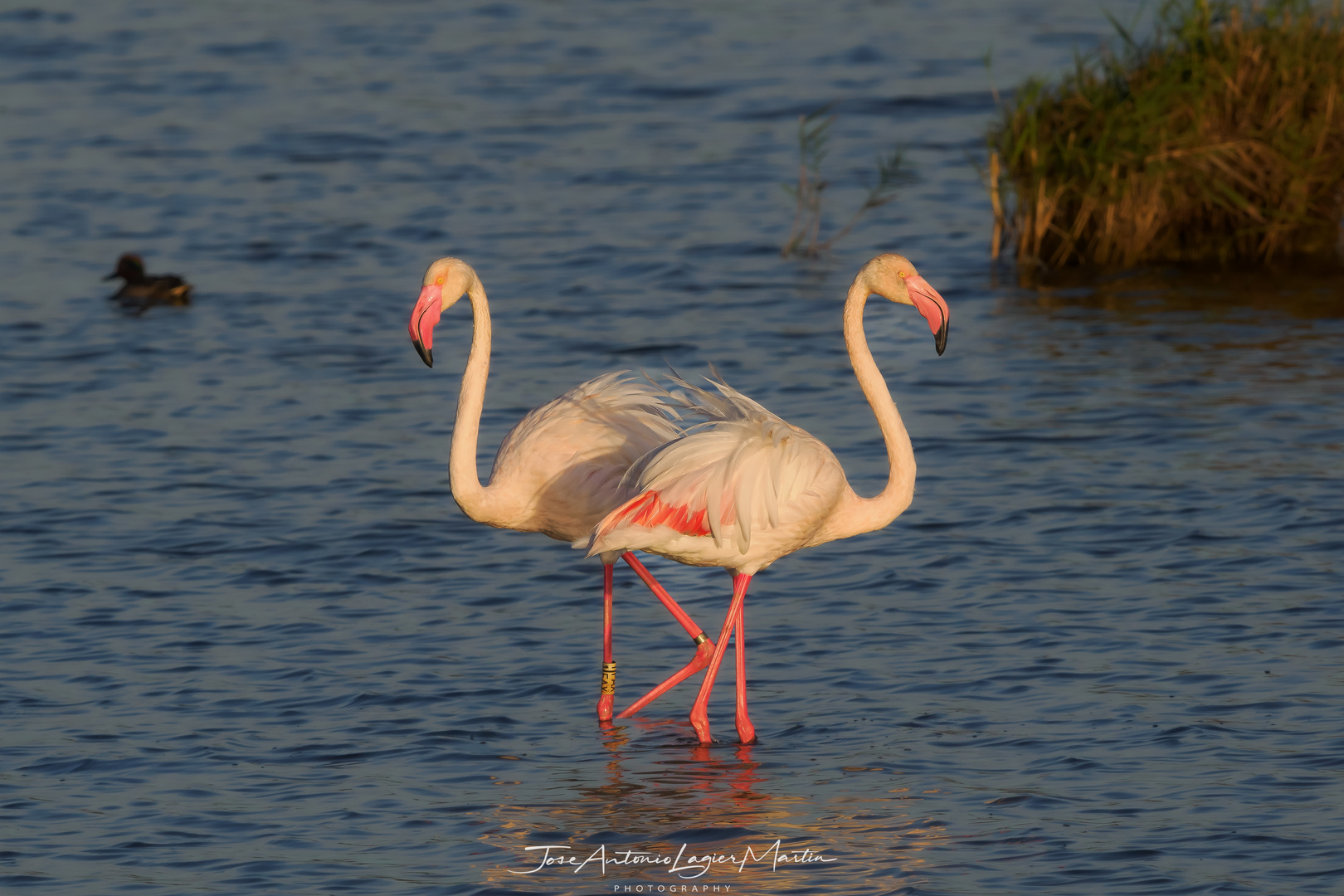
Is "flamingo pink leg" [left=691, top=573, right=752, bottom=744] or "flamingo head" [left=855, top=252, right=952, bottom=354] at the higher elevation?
"flamingo head" [left=855, top=252, right=952, bottom=354]

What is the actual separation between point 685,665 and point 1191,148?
→ 7804 millimetres

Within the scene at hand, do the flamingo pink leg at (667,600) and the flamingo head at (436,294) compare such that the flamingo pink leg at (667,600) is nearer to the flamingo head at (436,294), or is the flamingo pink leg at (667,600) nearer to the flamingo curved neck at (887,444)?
the flamingo curved neck at (887,444)

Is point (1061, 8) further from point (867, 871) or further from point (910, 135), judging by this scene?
point (867, 871)

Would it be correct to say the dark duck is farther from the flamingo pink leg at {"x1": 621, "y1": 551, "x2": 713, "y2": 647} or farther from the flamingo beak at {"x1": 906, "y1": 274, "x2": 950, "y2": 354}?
the flamingo beak at {"x1": 906, "y1": 274, "x2": 950, "y2": 354}

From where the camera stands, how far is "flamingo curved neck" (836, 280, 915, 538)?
7.60 metres

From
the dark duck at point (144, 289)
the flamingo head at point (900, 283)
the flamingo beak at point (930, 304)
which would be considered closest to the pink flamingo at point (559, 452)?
the flamingo head at point (900, 283)

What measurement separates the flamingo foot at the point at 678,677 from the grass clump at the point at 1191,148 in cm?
746

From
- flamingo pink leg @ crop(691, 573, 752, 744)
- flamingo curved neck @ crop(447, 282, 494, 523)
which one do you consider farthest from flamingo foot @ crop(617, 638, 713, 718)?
flamingo curved neck @ crop(447, 282, 494, 523)

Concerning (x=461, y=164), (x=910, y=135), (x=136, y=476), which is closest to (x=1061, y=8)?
(x=910, y=135)

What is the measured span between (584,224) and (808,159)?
3.05 metres

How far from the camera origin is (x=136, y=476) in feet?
36.4

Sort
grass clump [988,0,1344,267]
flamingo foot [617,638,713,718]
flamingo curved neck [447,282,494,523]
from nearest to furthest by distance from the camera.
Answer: flamingo curved neck [447,282,494,523], flamingo foot [617,638,713,718], grass clump [988,0,1344,267]

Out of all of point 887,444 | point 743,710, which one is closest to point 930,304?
point 887,444

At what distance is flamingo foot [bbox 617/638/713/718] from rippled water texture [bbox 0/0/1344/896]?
0.68 ft
